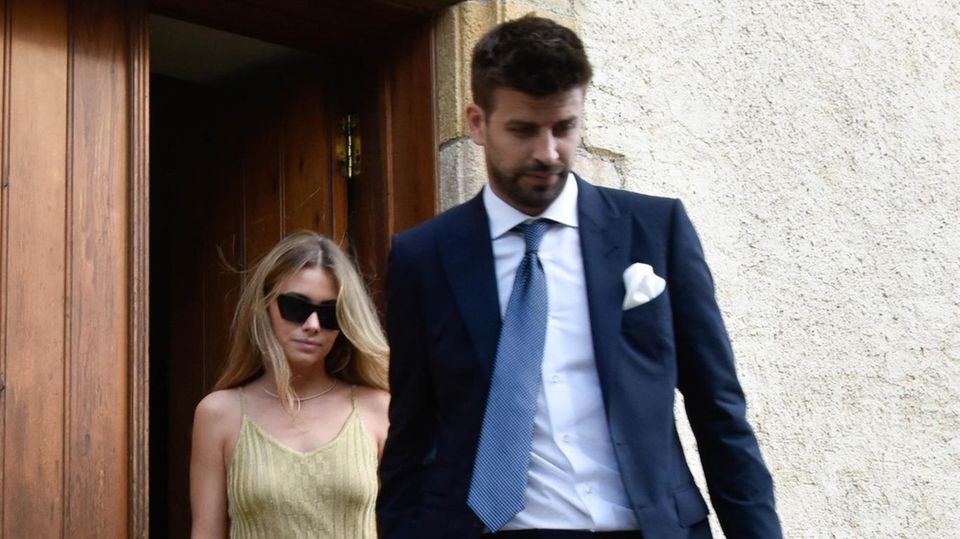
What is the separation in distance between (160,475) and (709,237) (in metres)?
2.33

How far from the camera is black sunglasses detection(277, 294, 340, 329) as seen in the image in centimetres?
377

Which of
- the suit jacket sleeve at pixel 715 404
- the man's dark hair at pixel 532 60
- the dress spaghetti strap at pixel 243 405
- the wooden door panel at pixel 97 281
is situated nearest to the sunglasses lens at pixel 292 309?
the dress spaghetti strap at pixel 243 405

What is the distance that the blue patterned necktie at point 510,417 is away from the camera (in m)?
2.39

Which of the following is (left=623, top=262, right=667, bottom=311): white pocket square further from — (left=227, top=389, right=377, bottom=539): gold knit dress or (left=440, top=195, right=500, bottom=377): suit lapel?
(left=227, top=389, right=377, bottom=539): gold knit dress

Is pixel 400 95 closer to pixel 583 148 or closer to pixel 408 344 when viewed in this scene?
pixel 583 148

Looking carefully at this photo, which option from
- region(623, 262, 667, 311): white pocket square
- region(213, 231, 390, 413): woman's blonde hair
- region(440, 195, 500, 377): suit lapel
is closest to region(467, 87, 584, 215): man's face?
region(440, 195, 500, 377): suit lapel

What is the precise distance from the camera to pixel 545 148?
2.50 meters

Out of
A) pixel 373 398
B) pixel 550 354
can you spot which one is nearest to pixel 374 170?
pixel 373 398

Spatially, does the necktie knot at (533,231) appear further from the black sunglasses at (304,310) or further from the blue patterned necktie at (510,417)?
the black sunglasses at (304,310)

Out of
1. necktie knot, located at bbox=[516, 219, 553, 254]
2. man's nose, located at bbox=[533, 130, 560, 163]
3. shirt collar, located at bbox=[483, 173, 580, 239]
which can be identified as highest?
man's nose, located at bbox=[533, 130, 560, 163]

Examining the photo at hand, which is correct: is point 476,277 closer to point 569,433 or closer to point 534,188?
point 534,188

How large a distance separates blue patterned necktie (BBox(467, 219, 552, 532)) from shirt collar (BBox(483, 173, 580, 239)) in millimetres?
170

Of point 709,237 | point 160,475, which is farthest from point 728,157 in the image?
point 160,475

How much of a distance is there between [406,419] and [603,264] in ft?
1.55
